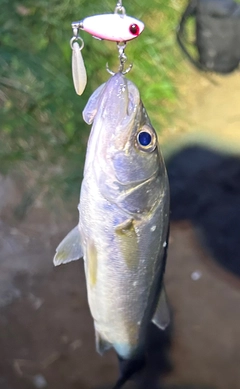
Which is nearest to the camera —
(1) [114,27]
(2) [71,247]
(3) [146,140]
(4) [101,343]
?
(1) [114,27]

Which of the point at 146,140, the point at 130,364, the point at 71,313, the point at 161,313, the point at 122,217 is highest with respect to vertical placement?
the point at 146,140

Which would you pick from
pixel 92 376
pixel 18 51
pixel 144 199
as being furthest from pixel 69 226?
pixel 144 199

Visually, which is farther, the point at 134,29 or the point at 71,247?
the point at 71,247

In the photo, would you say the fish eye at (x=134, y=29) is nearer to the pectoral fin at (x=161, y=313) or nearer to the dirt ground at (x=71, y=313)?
the pectoral fin at (x=161, y=313)

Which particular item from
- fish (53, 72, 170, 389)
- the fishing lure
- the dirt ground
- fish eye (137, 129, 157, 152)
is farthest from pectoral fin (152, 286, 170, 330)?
the dirt ground

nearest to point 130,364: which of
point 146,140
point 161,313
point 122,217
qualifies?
point 161,313

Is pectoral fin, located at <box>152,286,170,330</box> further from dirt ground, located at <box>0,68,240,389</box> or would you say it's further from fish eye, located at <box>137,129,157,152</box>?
dirt ground, located at <box>0,68,240,389</box>

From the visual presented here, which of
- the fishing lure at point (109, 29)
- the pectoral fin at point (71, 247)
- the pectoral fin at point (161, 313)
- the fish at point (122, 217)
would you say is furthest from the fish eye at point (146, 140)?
the pectoral fin at point (161, 313)

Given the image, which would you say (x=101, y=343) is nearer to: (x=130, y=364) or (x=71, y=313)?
(x=130, y=364)
